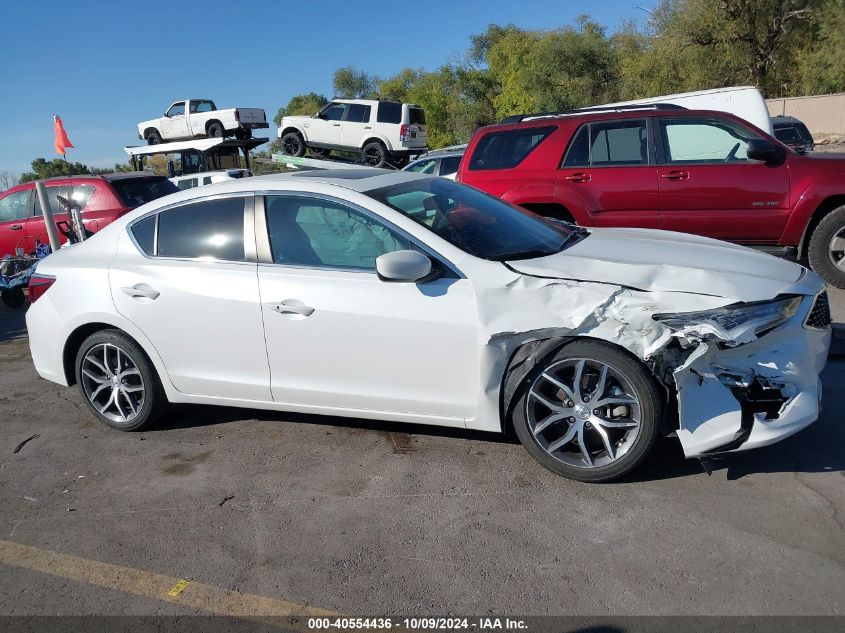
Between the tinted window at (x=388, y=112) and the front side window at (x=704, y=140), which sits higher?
the tinted window at (x=388, y=112)

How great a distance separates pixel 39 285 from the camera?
498 centimetres

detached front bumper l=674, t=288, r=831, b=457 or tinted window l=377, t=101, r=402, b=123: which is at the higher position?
tinted window l=377, t=101, r=402, b=123

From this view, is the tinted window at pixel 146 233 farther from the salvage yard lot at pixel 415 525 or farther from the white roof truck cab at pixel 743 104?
the white roof truck cab at pixel 743 104

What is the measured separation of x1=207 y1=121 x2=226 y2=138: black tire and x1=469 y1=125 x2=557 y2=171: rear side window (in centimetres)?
1624

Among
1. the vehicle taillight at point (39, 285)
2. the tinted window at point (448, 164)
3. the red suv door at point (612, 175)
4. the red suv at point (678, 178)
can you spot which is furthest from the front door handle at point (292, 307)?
the tinted window at point (448, 164)

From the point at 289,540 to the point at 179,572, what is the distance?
512mm

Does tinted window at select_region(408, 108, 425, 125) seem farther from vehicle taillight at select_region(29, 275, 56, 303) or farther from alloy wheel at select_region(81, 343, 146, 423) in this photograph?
alloy wheel at select_region(81, 343, 146, 423)

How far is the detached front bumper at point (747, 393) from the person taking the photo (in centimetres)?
337

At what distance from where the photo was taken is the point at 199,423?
4980 millimetres

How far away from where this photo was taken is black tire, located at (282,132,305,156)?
22.0 m

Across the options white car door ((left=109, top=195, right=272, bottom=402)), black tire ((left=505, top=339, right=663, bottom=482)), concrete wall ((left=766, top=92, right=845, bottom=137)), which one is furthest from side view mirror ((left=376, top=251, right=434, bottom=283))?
concrete wall ((left=766, top=92, right=845, bottom=137))

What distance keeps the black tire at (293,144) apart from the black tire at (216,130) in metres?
2.04

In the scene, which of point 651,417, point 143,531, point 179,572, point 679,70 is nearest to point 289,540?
point 179,572

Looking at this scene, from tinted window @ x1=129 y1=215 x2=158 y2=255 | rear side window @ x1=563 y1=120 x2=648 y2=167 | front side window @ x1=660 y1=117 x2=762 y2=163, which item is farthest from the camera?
rear side window @ x1=563 y1=120 x2=648 y2=167
